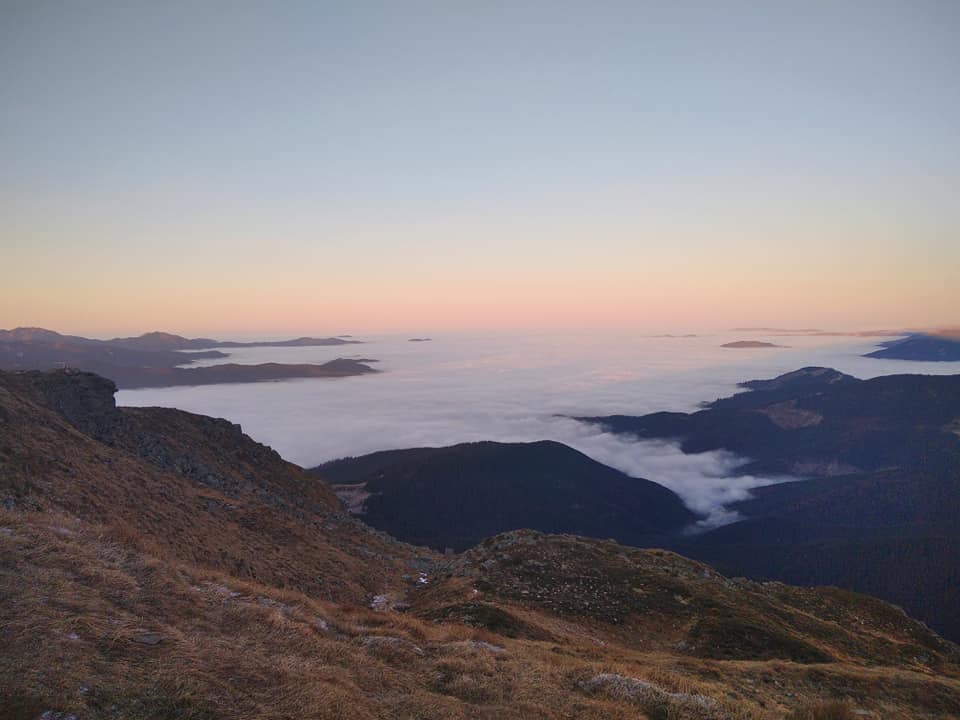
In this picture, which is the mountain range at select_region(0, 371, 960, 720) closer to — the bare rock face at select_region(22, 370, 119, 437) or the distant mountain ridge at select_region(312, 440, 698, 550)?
the bare rock face at select_region(22, 370, 119, 437)

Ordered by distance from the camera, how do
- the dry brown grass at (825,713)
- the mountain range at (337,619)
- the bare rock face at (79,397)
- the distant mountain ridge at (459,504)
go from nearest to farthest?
the mountain range at (337,619)
the dry brown grass at (825,713)
the bare rock face at (79,397)
the distant mountain ridge at (459,504)

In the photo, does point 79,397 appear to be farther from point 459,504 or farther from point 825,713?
point 459,504

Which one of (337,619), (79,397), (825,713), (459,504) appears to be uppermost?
(79,397)

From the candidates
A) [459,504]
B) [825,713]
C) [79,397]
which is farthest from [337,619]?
[459,504]

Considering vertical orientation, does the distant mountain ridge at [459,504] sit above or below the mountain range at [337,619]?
below

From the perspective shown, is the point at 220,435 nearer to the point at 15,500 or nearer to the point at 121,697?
the point at 15,500

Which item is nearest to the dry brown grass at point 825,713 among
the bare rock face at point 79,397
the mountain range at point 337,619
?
the mountain range at point 337,619

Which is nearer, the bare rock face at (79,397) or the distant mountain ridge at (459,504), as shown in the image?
the bare rock face at (79,397)

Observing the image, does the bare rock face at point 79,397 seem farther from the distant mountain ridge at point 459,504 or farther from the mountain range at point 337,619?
the distant mountain ridge at point 459,504

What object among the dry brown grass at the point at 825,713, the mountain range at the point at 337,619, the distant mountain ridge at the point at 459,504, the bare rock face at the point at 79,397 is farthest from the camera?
the distant mountain ridge at the point at 459,504

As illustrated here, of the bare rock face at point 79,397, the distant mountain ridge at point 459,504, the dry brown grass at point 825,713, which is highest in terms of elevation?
the bare rock face at point 79,397

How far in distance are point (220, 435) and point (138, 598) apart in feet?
170

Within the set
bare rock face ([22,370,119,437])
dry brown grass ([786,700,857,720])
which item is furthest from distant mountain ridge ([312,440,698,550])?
dry brown grass ([786,700,857,720])

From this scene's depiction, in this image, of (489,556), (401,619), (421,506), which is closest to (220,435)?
(489,556)
